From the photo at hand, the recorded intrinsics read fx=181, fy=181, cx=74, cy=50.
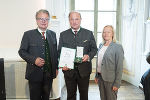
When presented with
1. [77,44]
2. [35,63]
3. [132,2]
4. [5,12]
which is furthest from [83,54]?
[132,2]

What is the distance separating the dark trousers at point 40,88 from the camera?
1994mm

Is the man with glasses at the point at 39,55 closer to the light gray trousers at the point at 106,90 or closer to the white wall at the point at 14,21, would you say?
the light gray trousers at the point at 106,90

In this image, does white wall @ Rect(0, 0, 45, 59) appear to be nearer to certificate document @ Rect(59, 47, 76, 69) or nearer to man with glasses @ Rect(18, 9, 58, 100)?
man with glasses @ Rect(18, 9, 58, 100)

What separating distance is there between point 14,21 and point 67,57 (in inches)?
57.4

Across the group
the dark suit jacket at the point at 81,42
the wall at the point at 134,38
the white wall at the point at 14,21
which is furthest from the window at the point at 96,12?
the dark suit jacket at the point at 81,42

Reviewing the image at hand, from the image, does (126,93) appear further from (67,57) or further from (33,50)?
(33,50)

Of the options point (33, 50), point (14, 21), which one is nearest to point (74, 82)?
point (33, 50)

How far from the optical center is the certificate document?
2002 mm

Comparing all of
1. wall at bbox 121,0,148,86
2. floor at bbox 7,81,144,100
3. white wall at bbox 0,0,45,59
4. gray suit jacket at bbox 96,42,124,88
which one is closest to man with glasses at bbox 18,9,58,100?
gray suit jacket at bbox 96,42,124,88

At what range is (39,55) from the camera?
6.43 ft

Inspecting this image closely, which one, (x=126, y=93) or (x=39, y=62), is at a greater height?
(x=39, y=62)

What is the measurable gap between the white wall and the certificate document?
3.92 feet

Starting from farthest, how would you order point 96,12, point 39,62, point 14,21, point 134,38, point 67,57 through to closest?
point 96,12 → point 134,38 → point 14,21 → point 67,57 → point 39,62

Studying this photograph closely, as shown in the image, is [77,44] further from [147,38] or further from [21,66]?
[147,38]
